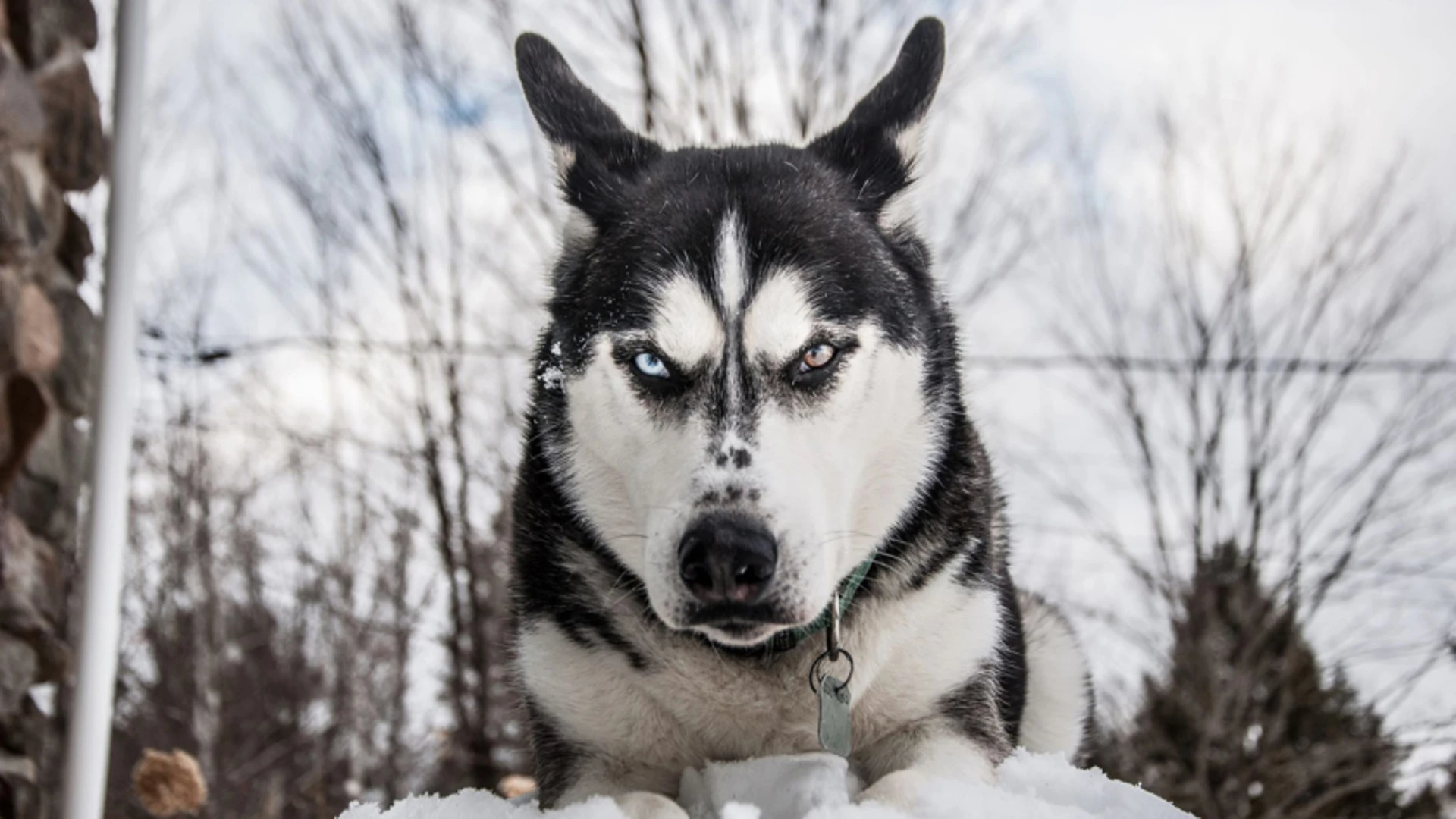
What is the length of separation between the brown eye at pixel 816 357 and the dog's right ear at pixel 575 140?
2.13 feet

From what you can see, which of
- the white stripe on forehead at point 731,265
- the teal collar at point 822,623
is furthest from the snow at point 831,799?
the white stripe on forehead at point 731,265

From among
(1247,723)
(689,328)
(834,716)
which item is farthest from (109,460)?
(1247,723)

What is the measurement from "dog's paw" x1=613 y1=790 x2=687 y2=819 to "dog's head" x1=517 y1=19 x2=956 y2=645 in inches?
11.8

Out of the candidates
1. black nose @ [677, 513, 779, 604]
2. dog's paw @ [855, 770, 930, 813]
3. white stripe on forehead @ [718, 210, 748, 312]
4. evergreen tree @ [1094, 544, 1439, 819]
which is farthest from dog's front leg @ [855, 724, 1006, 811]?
evergreen tree @ [1094, 544, 1439, 819]

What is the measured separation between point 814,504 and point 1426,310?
11.8 meters

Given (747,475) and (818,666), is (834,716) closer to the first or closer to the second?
(818,666)

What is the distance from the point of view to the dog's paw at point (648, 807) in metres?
2.04

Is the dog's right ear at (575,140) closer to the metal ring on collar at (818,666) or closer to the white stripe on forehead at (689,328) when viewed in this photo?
the white stripe on forehead at (689,328)

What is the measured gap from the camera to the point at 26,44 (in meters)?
3.40

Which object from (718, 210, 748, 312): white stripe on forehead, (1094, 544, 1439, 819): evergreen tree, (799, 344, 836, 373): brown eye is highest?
(718, 210, 748, 312): white stripe on forehead

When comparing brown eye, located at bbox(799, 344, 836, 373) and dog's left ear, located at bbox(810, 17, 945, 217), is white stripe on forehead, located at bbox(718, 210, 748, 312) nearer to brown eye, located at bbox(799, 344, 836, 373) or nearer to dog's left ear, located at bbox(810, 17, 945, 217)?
brown eye, located at bbox(799, 344, 836, 373)

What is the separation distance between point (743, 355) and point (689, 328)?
11 centimetres

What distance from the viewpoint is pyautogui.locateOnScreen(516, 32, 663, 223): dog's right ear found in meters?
2.72

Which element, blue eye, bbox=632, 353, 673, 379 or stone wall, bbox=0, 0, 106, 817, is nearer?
blue eye, bbox=632, 353, 673, 379
